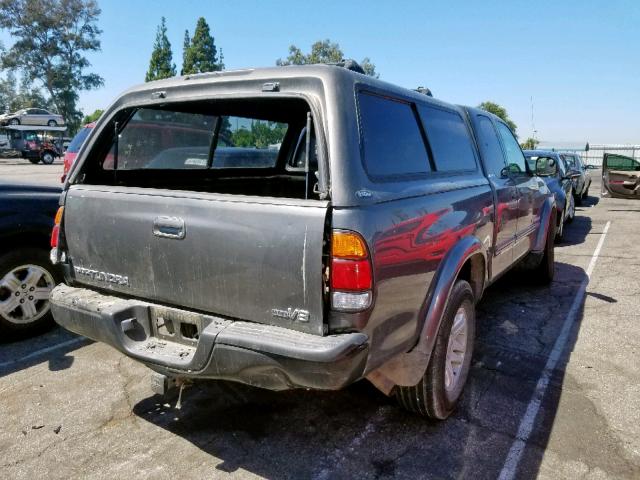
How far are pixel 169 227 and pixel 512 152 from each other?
361 centimetres

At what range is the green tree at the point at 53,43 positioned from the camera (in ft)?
193

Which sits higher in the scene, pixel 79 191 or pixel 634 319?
pixel 79 191

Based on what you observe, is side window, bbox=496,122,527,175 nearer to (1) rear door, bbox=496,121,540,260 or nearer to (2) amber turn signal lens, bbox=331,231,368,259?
(1) rear door, bbox=496,121,540,260

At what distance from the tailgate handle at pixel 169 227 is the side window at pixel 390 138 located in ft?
3.12

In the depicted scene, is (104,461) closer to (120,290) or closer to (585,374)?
(120,290)

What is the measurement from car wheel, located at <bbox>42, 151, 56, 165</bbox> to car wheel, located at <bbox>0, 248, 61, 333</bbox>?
33254mm

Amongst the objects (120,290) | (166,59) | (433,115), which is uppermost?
(166,59)

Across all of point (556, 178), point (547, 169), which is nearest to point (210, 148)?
point (547, 169)

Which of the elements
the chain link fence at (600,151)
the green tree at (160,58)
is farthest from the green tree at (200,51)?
the chain link fence at (600,151)

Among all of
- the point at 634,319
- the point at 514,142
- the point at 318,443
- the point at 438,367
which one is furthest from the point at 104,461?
the point at 634,319

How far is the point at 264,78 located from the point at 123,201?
998mm

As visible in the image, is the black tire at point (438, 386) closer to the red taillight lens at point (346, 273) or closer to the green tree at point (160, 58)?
the red taillight lens at point (346, 273)

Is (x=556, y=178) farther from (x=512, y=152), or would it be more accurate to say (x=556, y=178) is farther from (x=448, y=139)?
(x=448, y=139)

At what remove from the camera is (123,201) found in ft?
8.82
